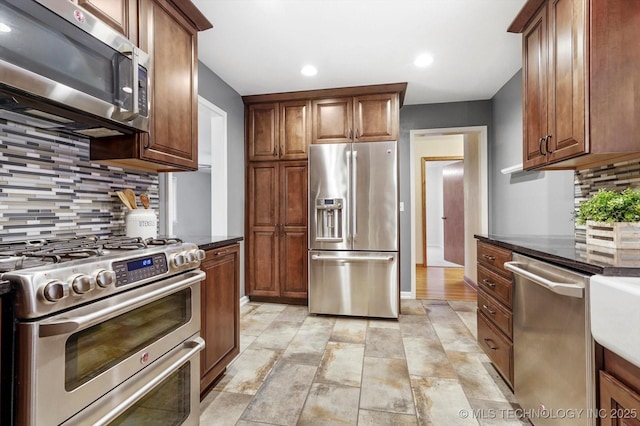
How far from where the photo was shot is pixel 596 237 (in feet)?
4.98

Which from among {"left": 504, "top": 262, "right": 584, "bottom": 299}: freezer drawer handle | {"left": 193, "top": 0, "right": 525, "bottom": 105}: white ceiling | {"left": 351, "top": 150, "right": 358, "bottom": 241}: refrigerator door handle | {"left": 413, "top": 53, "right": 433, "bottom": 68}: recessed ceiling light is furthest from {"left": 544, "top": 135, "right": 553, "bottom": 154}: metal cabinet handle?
{"left": 351, "top": 150, "right": 358, "bottom": 241}: refrigerator door handle

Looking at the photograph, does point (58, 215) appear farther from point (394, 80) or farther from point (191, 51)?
point (394, 80)

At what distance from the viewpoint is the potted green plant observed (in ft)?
4.50

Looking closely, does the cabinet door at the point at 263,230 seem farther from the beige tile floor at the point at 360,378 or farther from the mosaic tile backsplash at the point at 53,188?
the mosaic tile backsplash at the point at 53,188

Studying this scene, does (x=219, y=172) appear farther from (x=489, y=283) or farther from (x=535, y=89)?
(x=535, y=89)

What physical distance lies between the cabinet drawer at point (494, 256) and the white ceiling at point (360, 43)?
5.31 feet

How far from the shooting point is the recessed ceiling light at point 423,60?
9.05ft

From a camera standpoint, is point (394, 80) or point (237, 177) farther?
point (237, 177)

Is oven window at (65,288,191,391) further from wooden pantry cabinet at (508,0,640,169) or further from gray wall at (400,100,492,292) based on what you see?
gray wall at (400,100,492,292)

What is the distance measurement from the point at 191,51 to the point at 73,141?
919 mm

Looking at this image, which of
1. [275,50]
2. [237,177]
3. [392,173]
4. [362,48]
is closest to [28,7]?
[275,50]

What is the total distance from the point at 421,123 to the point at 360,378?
3.14m

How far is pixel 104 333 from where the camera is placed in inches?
41.7

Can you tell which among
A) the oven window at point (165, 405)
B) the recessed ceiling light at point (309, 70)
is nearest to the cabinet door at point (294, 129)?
the recessed ceiling light at point (309, 70)
